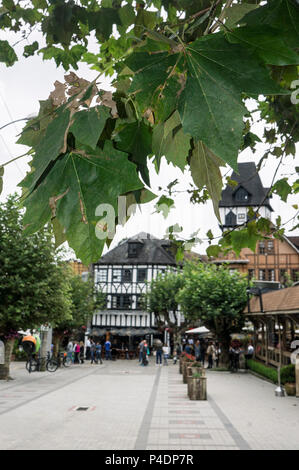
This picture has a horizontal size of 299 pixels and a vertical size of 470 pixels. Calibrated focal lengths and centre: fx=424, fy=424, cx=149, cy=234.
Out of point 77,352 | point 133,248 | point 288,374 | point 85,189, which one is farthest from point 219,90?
point 133,248

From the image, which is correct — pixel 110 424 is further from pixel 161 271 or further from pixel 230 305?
pixel 161 271

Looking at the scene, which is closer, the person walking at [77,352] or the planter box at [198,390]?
the planter box at [198,390]

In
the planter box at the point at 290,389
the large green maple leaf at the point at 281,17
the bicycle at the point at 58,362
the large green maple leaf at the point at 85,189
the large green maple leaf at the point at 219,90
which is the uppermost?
the large green maple leaf at the point at 281,17

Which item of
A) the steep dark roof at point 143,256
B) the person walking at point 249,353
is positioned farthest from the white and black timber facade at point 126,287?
the person walking at point 249,353

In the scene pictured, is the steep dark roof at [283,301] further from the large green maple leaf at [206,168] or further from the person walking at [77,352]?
the person walking at [77,352]

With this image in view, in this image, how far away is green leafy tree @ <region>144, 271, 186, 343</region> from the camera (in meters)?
40.6

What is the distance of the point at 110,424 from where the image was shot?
10469 mm

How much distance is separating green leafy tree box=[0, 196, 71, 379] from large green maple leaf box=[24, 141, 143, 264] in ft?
56.7

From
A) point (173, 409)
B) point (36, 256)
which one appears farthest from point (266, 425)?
point (36, 256)

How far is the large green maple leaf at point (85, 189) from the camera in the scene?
0.92m

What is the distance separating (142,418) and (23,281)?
965 cm

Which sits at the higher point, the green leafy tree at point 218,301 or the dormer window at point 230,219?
the dormer window at point 230,219

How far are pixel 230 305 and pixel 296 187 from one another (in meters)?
23.8

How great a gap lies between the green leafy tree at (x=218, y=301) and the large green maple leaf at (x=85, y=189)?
2692cm
